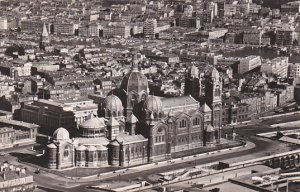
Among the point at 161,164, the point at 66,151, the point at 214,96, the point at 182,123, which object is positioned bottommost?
A: the point at 161,164

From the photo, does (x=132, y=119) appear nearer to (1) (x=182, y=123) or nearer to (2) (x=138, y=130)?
(2) (x=138, y=130)

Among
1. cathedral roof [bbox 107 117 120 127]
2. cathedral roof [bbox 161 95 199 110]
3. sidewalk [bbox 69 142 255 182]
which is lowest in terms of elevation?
sidewalk [bbox 69 142 255 182]

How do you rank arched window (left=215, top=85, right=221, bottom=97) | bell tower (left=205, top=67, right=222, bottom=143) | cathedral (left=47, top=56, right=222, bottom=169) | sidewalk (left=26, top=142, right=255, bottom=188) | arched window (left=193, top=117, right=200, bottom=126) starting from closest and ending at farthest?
sidewalk (left=26, top=142, right=255, bottom=188)
cathedral (left=47, top=56, right=222, bottom=169)
arched window (left=193, top=117, right=200, bottom=126)
bell tower (left=205, top=67, right=222, bottom=143)
arched window (left=215, top=85, right=221, bottom=97)

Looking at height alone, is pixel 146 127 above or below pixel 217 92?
below

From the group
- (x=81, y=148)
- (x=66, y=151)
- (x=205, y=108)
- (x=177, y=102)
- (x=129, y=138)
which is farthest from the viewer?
(x=205, y=108)

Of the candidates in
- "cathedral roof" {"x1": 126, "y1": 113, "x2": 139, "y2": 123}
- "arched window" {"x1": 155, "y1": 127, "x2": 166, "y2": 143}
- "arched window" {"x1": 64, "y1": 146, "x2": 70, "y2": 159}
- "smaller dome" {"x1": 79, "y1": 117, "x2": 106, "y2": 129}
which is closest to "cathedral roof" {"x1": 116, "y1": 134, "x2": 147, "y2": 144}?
"arched window" {"x1": 155, "y1": 127, "x2": 166, "y2": 143}

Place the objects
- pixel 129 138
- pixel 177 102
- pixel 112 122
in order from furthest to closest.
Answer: pixel 177 102
pixel 112 122
pixel 129 138

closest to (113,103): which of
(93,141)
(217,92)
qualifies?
(93,141)

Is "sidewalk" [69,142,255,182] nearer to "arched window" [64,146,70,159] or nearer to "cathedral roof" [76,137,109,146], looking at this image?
"cathedral roof" [76,137,109,146]

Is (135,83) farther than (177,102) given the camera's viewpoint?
No

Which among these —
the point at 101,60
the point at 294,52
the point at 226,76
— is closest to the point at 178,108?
the point at 226,76
